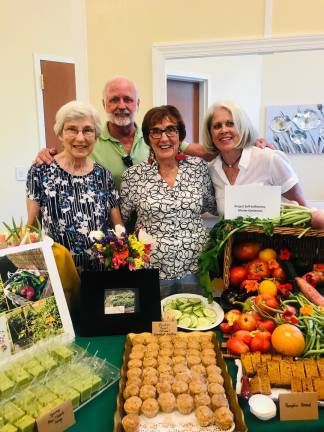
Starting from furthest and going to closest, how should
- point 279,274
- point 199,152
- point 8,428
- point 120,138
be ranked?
point 120,138 < point 199,152 < point 279,274 < point 8,428

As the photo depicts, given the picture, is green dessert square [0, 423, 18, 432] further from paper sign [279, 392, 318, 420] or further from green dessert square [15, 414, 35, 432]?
paper sign [279, 392, 318, 420]

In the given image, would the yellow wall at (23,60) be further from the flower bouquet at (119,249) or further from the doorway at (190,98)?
the flower bouquet at (119,249)

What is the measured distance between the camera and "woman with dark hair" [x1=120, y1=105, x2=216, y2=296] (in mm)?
1632

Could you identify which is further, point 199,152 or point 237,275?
point 199,152

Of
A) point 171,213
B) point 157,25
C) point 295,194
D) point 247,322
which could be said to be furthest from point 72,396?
point 157,25

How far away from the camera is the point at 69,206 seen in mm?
1601

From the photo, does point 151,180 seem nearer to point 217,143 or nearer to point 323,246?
point 217,143

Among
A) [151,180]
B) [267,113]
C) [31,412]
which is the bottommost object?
[31,412]

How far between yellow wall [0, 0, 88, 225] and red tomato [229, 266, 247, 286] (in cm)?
223

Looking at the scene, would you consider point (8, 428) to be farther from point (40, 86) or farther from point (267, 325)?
point (40, 86)

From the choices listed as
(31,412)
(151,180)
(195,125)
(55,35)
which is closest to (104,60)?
(55,35)

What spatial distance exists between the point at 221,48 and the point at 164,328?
96.9 inches

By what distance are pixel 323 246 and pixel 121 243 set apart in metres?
0.84

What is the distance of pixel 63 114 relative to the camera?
1.61m
